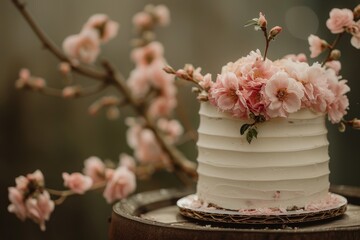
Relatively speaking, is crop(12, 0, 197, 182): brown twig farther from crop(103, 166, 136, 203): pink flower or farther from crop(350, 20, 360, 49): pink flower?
crop(350, 20, 360, 49): pink flower

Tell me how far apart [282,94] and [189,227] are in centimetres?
34

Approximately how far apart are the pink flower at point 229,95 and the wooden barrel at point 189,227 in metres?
0.25

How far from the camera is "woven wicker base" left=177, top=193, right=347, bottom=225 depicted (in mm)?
1354

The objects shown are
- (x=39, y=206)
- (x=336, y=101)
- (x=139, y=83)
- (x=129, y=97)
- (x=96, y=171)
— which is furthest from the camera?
(x=139, y=83)

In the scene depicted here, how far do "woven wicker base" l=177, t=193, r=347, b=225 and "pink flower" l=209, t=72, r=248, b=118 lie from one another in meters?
0.22

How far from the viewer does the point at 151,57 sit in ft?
8.10

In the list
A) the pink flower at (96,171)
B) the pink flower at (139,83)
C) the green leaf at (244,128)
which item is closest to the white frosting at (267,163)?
the green leaf at (244,128)

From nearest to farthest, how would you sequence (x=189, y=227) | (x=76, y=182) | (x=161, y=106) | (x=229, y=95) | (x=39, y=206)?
(x=189, y=227) → (x=229, y=95) → (x=39, y=206) → (x=76, y=182) → (x=161, y=106)

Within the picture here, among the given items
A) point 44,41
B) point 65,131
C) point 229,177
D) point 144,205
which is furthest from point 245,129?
point 65,131

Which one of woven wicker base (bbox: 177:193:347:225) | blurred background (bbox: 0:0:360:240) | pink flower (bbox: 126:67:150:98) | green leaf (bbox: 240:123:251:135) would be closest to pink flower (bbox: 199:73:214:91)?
green leaf (bbox: 240:123:251:135)

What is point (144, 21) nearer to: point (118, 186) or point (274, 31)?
point (118, 186)

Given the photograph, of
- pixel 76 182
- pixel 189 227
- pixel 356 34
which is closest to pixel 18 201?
pixel 76 182

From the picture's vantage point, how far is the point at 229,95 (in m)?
1.37

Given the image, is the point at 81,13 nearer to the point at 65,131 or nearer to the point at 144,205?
the point at 65,131
